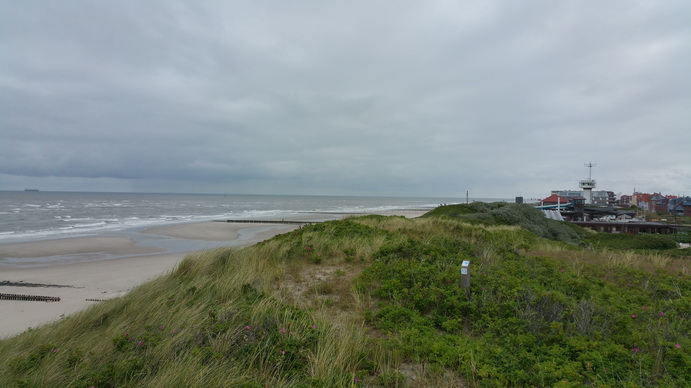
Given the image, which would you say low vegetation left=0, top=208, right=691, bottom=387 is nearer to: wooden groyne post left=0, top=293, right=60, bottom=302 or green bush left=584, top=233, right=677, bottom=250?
wooden groyne post left=0, top=293, right=60, bottom=302

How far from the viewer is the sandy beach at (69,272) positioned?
9883 millimetres

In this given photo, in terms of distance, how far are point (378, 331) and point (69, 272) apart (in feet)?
54.1

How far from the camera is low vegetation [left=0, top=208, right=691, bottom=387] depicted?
3.65 m

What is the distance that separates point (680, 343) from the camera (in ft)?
13.8

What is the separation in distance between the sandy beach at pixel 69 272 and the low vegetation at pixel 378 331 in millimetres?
4376

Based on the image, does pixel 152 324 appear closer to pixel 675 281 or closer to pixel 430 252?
pixel 430 252

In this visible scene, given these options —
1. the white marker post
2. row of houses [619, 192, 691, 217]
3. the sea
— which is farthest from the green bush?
row of houses [619, 192, 691, 217]

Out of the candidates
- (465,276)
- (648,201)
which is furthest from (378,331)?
(648,201)

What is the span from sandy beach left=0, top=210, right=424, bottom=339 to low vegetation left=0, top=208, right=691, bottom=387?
438 cm

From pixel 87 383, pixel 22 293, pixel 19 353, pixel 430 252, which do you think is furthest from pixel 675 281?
pixel 22 293

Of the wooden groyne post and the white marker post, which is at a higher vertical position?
the white marker post

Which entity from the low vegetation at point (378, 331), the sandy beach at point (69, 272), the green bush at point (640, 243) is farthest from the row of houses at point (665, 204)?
the sandy beach at point (69, 272)

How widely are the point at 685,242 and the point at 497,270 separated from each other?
32.1 meters

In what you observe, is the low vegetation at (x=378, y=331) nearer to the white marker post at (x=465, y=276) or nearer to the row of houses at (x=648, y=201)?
the white marker post at (x=465, y=276)
